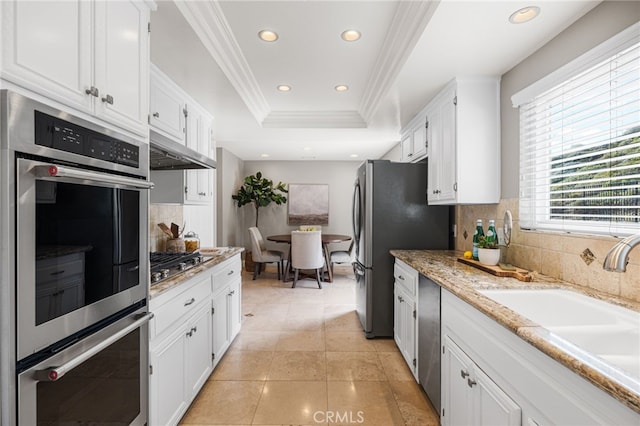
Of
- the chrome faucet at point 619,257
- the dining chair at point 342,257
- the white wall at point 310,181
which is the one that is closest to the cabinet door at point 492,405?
the chrome faucet at point 619,257

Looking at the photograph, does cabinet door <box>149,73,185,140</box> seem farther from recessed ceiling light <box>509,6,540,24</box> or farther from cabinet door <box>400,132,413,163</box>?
cabinet door <box>400,132,413,163</box>

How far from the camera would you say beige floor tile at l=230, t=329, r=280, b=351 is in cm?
296

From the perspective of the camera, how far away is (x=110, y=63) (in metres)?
1.27

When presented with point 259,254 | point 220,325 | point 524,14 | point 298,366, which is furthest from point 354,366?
point 259,254

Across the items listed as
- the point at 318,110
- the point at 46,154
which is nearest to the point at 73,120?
the point at 46,154

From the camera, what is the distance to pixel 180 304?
1.85m

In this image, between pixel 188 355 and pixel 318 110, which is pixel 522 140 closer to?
pixel 318 110

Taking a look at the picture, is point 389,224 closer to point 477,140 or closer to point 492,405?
point 477,140

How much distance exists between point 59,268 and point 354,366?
224 cm

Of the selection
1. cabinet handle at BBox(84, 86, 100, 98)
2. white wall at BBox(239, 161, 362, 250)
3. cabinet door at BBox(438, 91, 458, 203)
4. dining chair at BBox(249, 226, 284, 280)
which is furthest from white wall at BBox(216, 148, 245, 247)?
cabinet handle at BBox(84, 86, 100, 98)

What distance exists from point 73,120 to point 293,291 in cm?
418

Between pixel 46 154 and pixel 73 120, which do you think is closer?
pixel 46 154

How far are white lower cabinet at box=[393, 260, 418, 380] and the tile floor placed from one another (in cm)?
14

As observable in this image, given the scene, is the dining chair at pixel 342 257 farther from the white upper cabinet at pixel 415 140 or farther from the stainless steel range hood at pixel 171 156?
the stainless steel range hood at pixel 171 156
